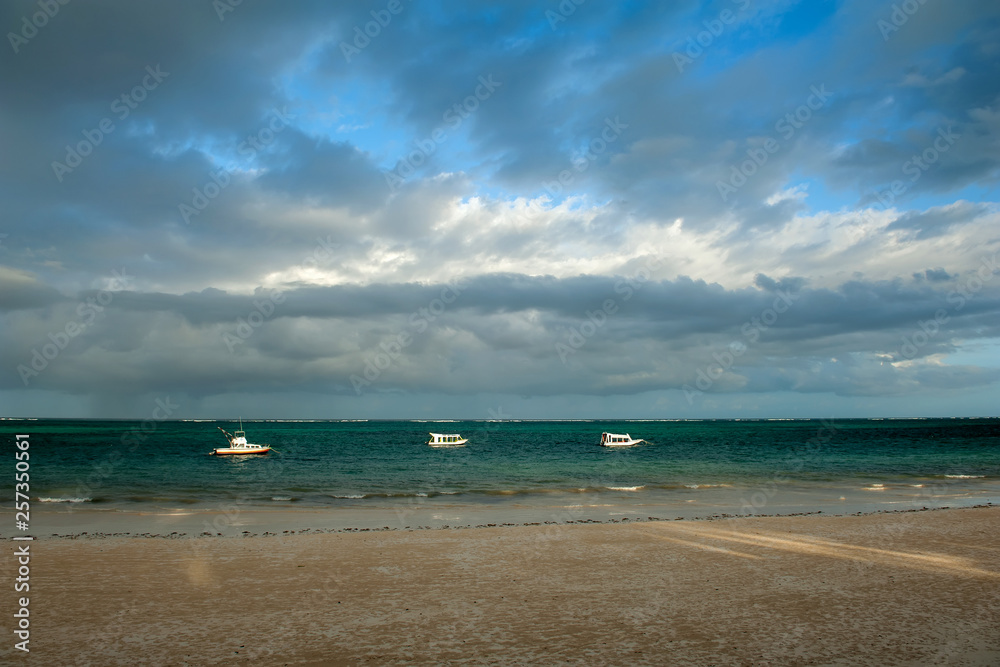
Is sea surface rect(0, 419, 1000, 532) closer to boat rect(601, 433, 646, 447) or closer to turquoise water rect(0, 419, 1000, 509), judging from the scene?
turquoise water rect(0, 419, 1000, 509)

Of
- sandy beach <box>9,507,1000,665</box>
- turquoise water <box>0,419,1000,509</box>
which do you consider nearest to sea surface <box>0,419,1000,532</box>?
turquoise water <box>0,419,1000,509</box>

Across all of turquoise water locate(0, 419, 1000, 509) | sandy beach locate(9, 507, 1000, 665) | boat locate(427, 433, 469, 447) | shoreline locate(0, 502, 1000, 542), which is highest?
sandy beach locate(9, 507, 1000, 665)

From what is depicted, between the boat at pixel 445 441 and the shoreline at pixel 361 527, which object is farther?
the boat at pixel 445 441

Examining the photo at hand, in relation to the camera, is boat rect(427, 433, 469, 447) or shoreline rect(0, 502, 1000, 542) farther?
boat rect(427, 433, 469, 447)

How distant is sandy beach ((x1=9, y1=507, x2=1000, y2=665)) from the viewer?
8016 millimetres

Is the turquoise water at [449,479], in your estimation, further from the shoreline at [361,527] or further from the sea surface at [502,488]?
the shoreline at [361,527]

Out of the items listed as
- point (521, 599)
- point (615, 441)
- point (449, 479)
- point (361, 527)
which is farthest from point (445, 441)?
point (521, 599)

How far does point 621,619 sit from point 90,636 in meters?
8.22

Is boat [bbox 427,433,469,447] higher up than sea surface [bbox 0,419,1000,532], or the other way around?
sea surface [bbox 0,419,1000,532]

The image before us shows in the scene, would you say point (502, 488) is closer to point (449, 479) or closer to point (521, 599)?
point (449, 479)

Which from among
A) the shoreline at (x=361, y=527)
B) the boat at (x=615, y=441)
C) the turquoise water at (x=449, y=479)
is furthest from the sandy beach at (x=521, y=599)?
the boat at (x=615, y=441)

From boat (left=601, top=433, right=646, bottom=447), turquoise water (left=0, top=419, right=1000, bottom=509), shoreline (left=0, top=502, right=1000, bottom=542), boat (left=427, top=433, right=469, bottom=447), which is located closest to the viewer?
shoreline (left=0, top=502, right=1000, bottom=542)

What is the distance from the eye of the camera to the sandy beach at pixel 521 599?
316 inches

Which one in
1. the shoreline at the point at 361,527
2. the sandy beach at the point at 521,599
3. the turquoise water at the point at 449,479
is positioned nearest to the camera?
the sandy beach at the point at 521,599
